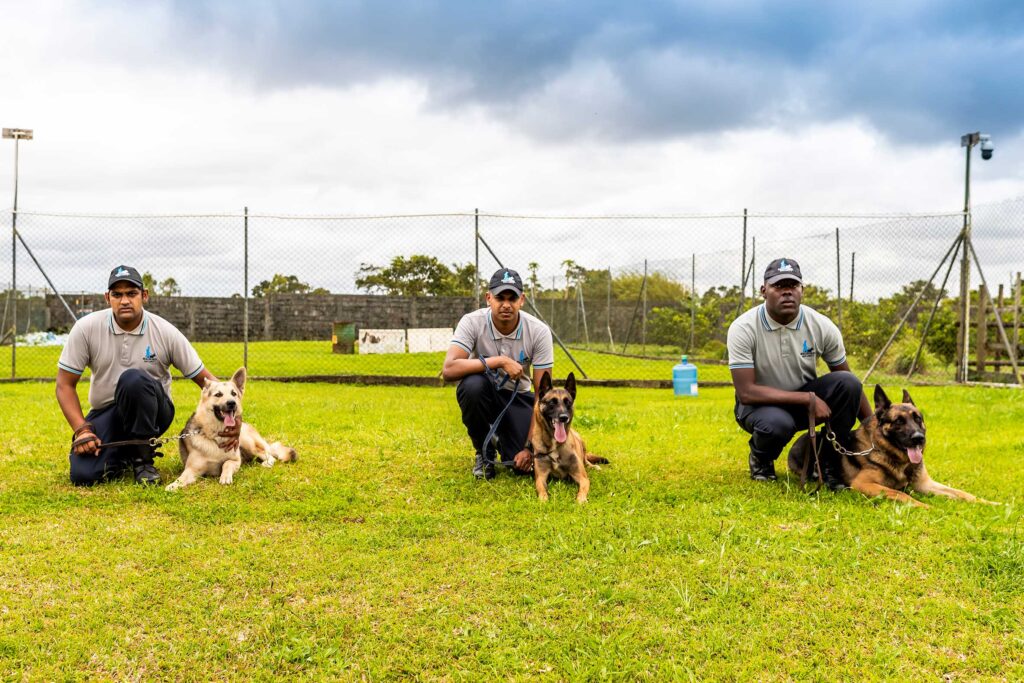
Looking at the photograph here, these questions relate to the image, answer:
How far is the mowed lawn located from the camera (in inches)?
104

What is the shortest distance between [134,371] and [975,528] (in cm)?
487

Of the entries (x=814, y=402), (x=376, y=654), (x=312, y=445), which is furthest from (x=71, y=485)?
(x=814, y=402)

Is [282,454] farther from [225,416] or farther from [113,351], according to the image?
[113,351]

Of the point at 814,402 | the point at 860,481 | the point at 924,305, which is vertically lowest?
the point at 860,481

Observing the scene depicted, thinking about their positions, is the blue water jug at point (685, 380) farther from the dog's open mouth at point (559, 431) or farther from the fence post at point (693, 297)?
the dog's open mouth at point (559, 431)

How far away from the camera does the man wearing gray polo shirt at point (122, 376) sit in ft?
16.2

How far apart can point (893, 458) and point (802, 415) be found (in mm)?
619

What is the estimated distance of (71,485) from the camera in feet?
16.1

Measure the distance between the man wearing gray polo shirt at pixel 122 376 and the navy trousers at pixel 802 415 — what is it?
3432 millimetres

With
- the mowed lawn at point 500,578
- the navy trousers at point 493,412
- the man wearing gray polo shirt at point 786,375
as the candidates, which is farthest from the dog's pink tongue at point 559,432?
the man wearing gray polo shirt at point 786,375

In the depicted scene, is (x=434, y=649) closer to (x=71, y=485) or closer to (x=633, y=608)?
(x=633, y=608)

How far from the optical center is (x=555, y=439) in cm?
477

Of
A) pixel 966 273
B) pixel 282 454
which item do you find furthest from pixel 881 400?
pixel 966 273

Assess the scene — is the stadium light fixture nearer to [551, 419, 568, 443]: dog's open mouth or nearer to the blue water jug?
the blue water jug
